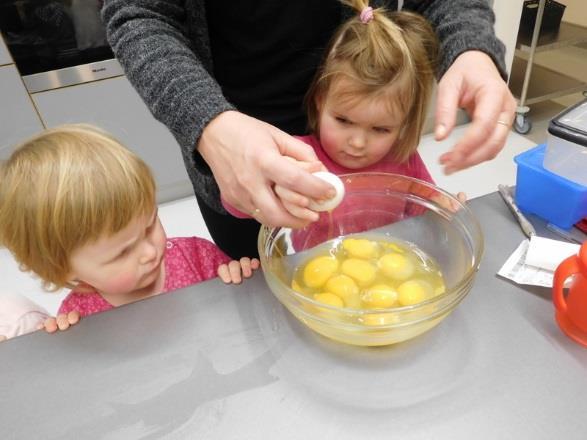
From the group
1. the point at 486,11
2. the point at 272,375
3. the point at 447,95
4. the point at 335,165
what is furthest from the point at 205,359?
the point at 486,11

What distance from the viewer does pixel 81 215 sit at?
2.35 feet

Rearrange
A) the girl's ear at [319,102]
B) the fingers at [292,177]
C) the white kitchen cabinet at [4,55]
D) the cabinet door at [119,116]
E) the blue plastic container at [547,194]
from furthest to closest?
1. the cabinet door at [119,116]
2. the white kitchen cabinet at [4,55]
3. the girl's ear at [319,102]
4. the blue plastic container at [547,194]
5. the fingers at [292,177]

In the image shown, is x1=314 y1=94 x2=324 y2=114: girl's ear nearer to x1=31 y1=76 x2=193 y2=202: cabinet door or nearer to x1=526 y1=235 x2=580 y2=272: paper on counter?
x1=526 y1=235 x2=580 y2=272: paper on counter

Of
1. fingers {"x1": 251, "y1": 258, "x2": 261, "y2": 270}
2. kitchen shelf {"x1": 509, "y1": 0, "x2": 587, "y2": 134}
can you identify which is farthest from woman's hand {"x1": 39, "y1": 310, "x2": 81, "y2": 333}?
kitchen shelf {"x1": 509, "y1": 0, "x2": 587, "y2": 134}

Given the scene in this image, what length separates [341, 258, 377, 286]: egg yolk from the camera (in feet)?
2.04

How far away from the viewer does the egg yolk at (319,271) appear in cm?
63

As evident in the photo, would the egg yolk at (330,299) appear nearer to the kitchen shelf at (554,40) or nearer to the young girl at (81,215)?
the young girl at (81,215)

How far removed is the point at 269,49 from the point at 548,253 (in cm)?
62

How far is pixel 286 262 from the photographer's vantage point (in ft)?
2.25

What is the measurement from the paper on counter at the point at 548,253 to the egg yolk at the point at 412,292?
16 centimetres

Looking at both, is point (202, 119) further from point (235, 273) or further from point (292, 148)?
point (235, 273)

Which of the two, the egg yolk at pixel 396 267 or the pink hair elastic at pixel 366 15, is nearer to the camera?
the egg yolk at pixel 396 267

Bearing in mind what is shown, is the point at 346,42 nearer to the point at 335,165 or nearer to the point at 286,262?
the point at 335,165

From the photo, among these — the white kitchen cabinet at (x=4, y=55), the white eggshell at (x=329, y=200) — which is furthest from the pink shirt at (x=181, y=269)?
the white kitchen cabinet at (x=4, y=55)
